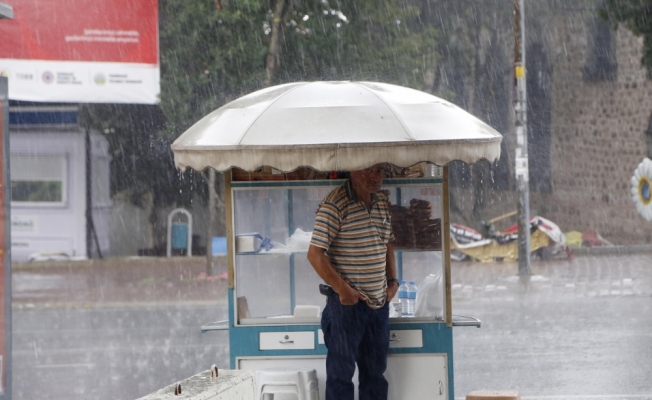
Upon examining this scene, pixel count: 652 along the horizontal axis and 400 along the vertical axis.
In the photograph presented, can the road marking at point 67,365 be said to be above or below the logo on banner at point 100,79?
below

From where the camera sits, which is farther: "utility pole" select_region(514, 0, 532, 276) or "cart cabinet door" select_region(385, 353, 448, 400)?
"utility pole" select_region(514, 0, 532, 276)

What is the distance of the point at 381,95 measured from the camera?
5.46 metres

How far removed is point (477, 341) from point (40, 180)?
12812 millimetres

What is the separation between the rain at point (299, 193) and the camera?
19.1ft

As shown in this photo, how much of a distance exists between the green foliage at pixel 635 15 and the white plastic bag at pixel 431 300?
12.1 m

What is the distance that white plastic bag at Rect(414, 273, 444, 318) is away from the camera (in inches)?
233

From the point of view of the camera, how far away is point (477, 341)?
420 inches

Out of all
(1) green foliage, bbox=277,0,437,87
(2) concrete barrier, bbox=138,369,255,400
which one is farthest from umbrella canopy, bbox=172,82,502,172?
(1) green foliage, bbox=277,0,437,87

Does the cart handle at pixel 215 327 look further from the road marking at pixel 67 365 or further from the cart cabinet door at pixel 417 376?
the road marking at pixel 67 365

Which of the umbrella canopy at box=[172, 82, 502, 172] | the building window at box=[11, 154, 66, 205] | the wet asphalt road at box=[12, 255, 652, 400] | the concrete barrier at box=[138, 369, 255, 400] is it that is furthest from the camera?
the building window at box=[11, 154, 66, 205]

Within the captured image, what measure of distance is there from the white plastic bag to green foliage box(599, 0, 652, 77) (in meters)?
12.1

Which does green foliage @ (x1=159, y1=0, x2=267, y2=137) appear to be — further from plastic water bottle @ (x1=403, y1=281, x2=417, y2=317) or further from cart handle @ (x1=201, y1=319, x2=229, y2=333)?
plastic water bottle @ (x1=403, y1=281, x2=417, y2=317)

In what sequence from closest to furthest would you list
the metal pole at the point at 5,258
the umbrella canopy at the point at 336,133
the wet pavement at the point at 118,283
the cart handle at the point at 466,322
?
the metal pole at the point at 5,258 → the umbrella canopy at the point at 336,133 → the cart handle at the point at 466,322 → the wet pavement at the point at 118,283

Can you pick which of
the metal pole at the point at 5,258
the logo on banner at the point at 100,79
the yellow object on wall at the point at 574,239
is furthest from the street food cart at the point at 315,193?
the yellow object on wall at the point at 574,239
